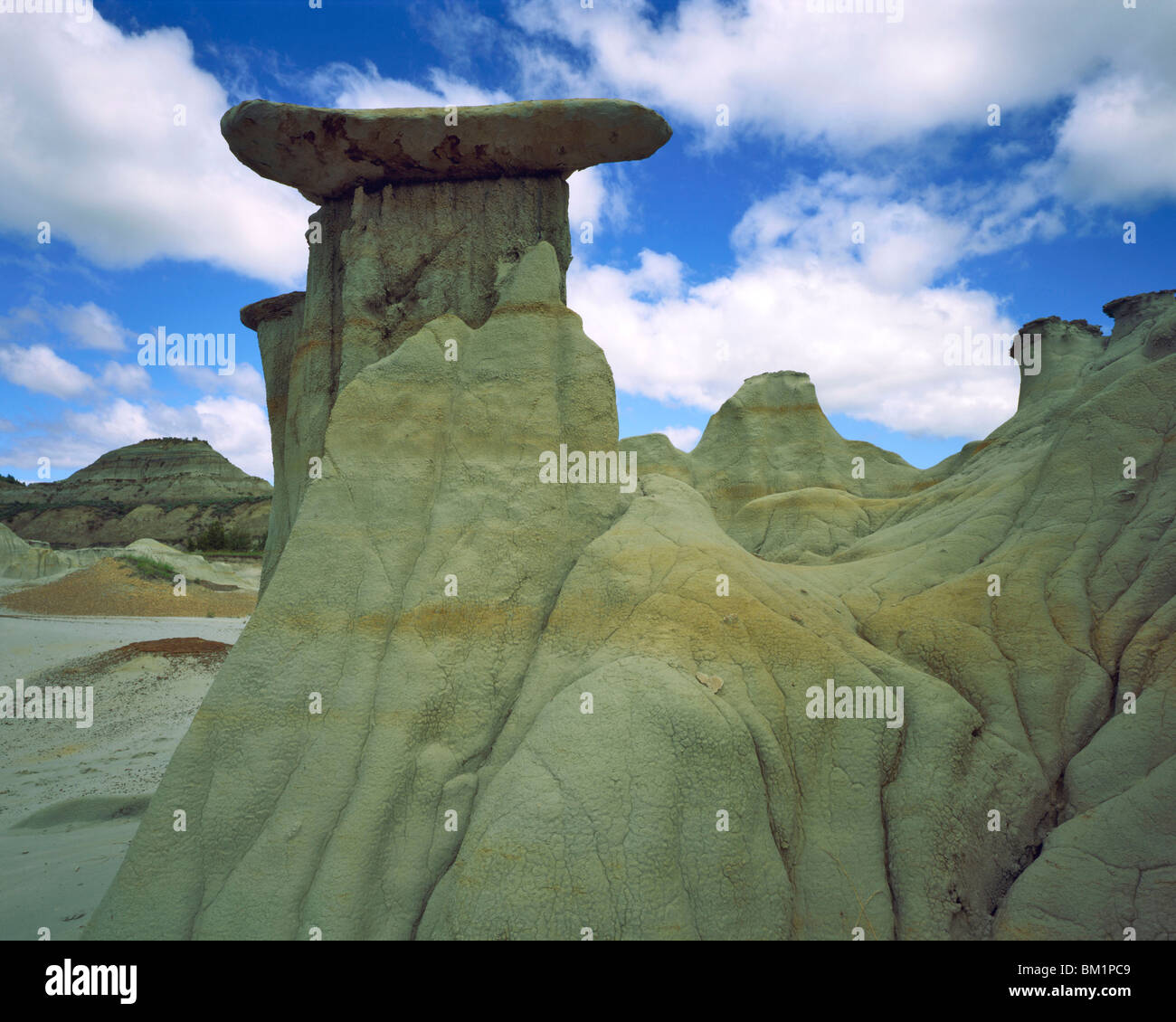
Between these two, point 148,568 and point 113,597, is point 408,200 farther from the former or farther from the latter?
point 148,568

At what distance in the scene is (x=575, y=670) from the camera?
236 inches

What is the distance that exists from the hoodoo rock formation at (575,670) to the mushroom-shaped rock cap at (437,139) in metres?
0.04

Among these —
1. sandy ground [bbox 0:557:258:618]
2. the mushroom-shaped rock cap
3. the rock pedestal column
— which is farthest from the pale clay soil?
the mushroom-shaped rock cap

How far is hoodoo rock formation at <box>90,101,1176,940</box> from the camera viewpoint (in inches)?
199

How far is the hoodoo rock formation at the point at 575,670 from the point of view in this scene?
5.05m

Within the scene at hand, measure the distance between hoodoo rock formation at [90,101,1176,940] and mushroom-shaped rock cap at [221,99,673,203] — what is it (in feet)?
0.14

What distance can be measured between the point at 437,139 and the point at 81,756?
12657 mm

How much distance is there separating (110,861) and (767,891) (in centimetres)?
763

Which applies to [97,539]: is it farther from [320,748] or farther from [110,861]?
[320,748]

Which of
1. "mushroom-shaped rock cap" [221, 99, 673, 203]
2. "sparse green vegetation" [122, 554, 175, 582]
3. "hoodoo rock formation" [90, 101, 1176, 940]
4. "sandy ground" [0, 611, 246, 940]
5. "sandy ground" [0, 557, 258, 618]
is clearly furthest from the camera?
"sparse green vegetation" [122, 554, 175, 582]

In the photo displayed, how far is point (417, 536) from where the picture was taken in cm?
671

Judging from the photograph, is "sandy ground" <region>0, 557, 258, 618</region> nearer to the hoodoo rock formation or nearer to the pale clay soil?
the pale clay soil

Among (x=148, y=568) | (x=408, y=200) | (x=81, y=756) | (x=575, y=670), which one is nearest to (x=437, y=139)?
(x=408, y=200)

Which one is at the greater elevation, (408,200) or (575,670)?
(408,200)
